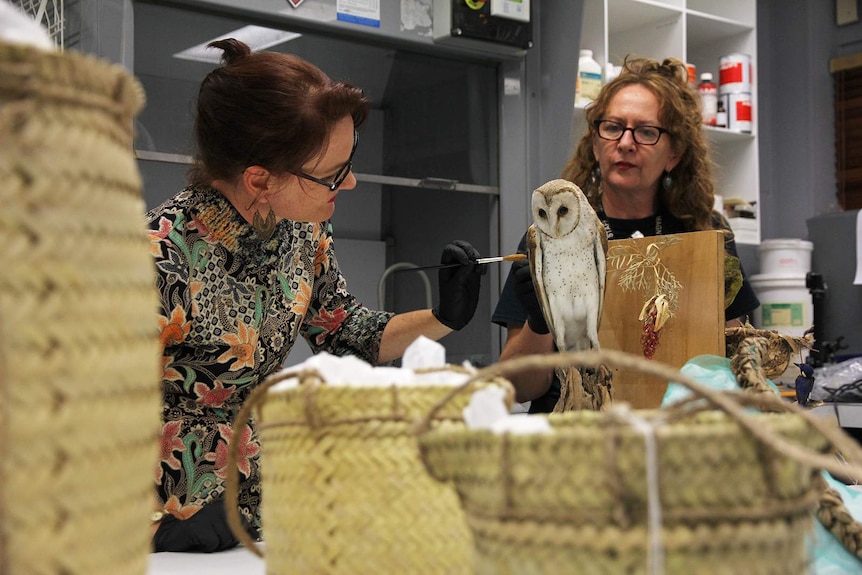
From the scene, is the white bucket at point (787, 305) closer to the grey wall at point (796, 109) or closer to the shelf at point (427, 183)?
the grey wall at point (796, 109)

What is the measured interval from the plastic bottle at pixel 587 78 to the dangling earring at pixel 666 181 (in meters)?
1.30

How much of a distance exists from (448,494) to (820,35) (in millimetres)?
4158

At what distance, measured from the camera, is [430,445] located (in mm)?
503

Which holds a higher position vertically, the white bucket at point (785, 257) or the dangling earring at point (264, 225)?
the white bucket at point (785, 257)

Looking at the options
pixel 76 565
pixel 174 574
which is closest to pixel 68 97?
pixel 76 565

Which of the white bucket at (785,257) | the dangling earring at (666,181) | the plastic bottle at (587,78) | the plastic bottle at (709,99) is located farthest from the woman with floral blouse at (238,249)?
the white bucket at (785,257)

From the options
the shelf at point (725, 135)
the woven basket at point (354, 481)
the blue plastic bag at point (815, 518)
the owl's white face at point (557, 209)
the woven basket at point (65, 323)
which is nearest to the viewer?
the woven basket at point (65, 323)

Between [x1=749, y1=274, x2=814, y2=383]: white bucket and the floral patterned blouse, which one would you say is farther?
[x1=749, y1=274, x2=814, y2=383]: white bucket

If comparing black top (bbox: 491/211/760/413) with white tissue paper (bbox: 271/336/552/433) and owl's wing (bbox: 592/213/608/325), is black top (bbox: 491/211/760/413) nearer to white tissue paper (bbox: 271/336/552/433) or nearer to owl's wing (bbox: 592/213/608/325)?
owl's wing (bbox: 592/213/608/325)

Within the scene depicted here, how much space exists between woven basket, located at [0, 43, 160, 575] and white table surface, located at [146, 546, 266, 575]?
47 centimetres

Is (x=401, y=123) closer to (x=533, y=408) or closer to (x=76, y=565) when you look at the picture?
(x=533, y=408)

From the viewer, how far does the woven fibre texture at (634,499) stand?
0.44 metres

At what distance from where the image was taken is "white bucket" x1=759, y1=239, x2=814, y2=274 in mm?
3736

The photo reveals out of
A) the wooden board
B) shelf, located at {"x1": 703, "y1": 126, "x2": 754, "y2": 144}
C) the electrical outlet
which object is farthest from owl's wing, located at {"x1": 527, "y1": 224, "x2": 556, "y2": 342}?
the electrical outlet
